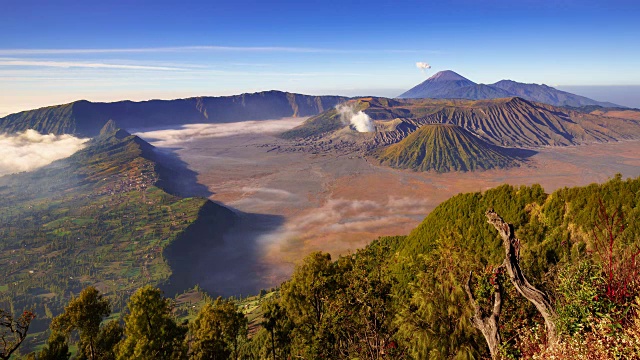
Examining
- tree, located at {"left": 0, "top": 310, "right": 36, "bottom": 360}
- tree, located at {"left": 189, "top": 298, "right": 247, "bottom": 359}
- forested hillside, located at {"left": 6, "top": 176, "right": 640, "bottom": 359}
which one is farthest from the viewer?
tree, located at {"left": 189, "top": 298, "right": 247, "bottom": 359}

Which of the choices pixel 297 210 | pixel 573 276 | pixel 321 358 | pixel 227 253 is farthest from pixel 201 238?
pixel 573 276

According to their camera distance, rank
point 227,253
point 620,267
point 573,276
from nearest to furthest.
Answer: point 620,267, point 573,276, point 227,253

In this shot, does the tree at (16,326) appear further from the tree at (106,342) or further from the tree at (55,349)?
the tree at (106,342)

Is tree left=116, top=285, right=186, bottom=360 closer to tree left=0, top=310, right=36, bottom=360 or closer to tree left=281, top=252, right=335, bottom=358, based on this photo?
tree left=0, top=310, right=36, bottom=360

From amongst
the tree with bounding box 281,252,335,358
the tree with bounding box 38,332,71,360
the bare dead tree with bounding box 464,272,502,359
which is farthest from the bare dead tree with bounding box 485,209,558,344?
the tree with bounding box 38,332,71,360

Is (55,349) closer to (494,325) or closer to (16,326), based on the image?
(16,326)

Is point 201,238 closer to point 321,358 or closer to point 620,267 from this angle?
point 321,358
